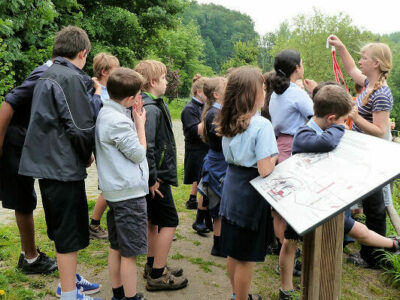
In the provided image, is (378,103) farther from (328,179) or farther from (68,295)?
(68,295)

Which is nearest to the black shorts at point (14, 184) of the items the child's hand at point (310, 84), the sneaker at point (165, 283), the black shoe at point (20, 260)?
the black shoe at point (20, 260)

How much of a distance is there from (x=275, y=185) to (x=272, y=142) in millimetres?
359

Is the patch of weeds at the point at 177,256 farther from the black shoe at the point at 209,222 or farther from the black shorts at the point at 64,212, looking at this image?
the black shorts at the point at 64,212

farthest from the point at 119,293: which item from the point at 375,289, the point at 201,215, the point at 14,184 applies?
the point at 375,289

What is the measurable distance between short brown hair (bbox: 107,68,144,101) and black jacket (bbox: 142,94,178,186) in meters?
0.40

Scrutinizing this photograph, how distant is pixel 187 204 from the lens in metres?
6.29

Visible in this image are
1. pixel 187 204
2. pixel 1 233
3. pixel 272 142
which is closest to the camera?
pixel 272 142

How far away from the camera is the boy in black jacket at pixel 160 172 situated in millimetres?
3407

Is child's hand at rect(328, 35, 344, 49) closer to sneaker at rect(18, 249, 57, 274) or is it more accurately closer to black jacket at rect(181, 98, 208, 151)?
black jacket at rect(181, 98, 208, 151)

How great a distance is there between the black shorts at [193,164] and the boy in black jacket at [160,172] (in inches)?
71.1

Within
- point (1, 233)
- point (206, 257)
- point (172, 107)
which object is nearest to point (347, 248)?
point (206, 257)

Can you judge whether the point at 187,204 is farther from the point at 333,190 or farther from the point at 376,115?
the point at 333,190

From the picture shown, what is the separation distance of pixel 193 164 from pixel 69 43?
2.73 m

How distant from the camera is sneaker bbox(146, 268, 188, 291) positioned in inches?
140
